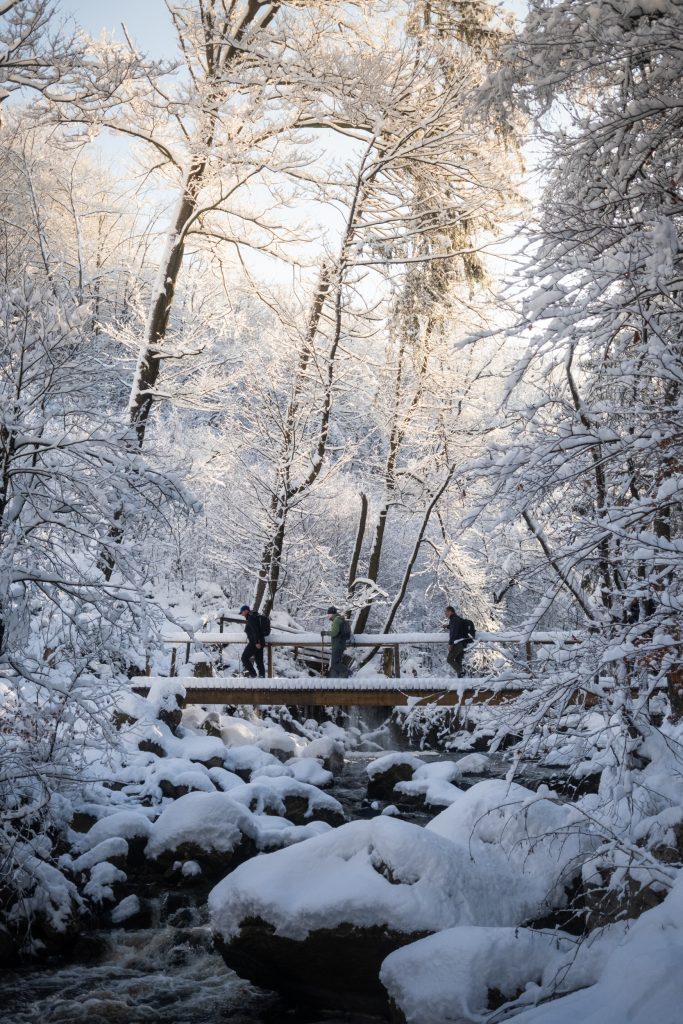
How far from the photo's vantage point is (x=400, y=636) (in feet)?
50.0

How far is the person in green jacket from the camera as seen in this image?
15.0 meters

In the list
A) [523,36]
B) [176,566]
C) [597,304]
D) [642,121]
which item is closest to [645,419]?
[597,304]

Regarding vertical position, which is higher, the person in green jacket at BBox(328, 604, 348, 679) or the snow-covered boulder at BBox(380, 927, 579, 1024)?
the person in green jacket at BBox(328, 604, 348, 679)

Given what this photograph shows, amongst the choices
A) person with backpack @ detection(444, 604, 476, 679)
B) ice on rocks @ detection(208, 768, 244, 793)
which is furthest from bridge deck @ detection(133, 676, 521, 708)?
ice on rocks @ detection(208, 768, 244, 793)

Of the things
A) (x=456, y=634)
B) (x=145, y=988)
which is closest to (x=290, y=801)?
(x=145, y=988)

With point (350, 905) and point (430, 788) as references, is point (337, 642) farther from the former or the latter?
point (350, 905)

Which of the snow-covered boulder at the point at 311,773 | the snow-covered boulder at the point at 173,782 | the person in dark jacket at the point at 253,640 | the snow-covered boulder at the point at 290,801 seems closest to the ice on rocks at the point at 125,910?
the snow-covered boulder at the point at 173,782

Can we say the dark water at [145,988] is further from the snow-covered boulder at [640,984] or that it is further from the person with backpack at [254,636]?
the person with backpack at [254,636]

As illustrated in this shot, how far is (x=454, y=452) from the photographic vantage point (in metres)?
18.5

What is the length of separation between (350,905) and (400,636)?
9154 millimetres

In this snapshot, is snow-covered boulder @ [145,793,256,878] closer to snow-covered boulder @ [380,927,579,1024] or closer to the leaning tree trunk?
snow-covered boulder @ [380,927,579,1024]

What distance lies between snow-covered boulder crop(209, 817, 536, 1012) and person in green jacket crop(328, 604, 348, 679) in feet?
26.1

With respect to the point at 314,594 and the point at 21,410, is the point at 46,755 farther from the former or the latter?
the point at 314,594

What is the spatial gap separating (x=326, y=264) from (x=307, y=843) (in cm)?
1092
